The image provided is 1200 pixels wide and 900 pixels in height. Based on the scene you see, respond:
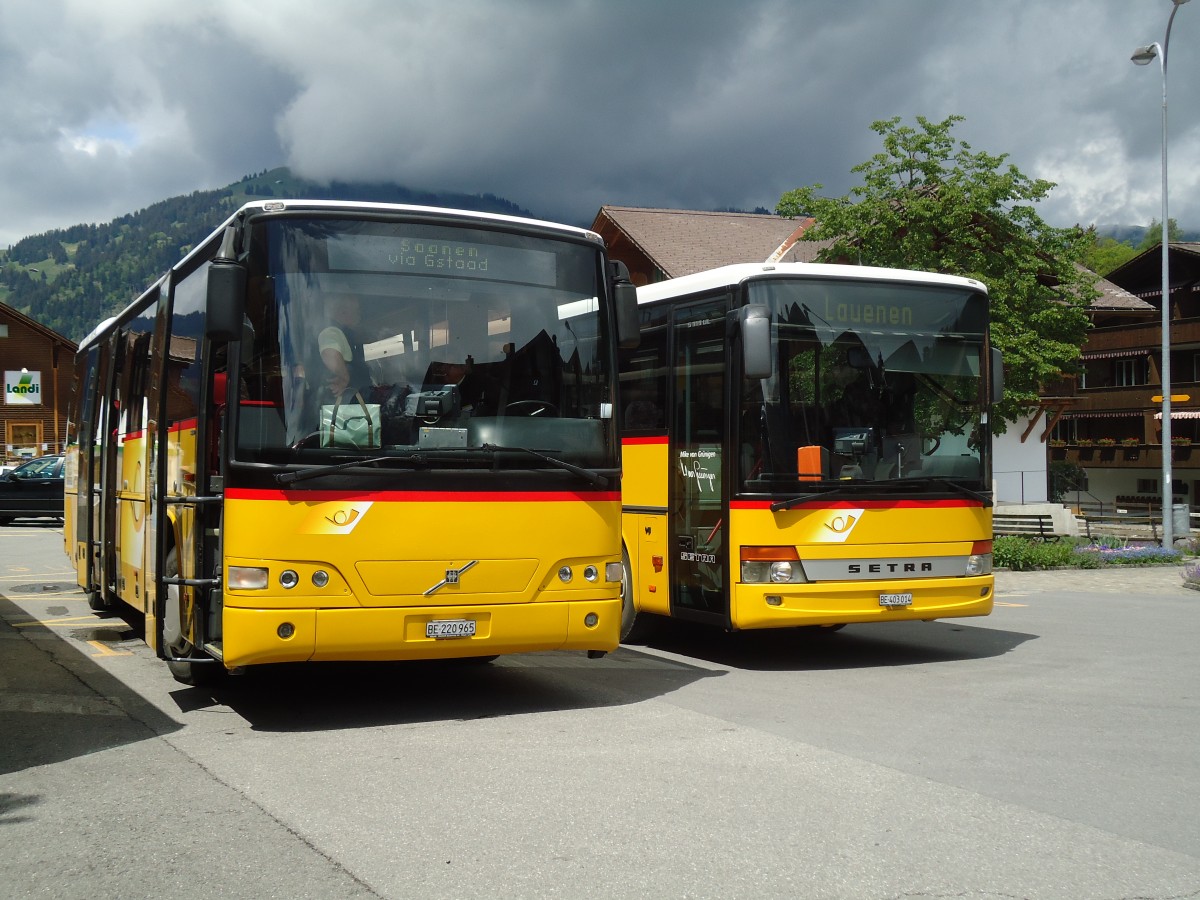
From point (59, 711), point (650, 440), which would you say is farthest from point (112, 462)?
point (650, 440)

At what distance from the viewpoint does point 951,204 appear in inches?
1091

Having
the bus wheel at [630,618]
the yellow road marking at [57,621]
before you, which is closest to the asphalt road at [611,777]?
the bus wheel at [630,618]

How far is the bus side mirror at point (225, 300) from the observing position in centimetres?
780

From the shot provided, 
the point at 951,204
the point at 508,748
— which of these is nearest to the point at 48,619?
the point at 508,748

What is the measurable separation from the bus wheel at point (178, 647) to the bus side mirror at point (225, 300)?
1.99m

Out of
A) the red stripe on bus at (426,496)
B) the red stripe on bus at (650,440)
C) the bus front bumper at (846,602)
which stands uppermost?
the red stripe on bus at (650,440)

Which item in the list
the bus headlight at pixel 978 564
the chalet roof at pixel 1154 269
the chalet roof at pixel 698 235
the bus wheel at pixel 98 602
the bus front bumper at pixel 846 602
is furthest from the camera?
the chalet roof at pixel 1154 269

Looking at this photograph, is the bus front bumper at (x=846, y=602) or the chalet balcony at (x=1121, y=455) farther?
the chalet balcony at (x=1121, y=455)

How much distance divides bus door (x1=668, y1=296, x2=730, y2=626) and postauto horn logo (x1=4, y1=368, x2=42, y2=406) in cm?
6703

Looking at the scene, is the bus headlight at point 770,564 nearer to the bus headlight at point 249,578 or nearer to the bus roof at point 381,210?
the bus roof at point 381,210

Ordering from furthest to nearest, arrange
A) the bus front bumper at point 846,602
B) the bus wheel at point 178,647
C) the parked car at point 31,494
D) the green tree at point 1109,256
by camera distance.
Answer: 1. the green tree at point 1109,256
2. the parked car at point 31,494
3. the bus front bumper at point 846,602
4. the bus wheel at point 178,647

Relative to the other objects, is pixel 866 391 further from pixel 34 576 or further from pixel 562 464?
pixel 34 576

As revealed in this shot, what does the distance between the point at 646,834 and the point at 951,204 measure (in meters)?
24.0

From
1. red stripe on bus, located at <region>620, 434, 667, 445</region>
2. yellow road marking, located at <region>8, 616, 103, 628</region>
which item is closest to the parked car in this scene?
yellow road marking, located at <region>8, 616, 103, 628</region>
